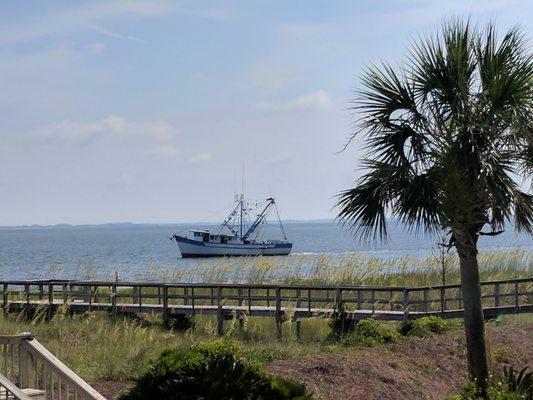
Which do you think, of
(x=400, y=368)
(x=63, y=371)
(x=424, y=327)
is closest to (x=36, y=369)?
(x=63, y=371)

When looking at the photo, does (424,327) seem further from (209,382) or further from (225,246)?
(225,246)

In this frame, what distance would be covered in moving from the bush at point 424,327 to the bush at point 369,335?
2.28ft

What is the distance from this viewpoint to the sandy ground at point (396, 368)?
51.9 ft

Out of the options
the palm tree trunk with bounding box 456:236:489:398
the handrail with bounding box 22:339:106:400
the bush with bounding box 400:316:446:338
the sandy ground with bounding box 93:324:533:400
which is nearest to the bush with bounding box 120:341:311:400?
the handrail with bounding box 22:339:106:400

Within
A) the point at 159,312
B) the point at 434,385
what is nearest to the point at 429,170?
the point at 434,385

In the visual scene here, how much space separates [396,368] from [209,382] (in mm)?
7993

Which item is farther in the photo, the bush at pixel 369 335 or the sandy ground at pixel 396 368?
the bush at pixel 369 335

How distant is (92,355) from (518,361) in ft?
30.5

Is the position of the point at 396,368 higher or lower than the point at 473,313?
lower

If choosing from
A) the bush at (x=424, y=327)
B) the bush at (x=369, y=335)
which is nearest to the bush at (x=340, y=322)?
the bush at (x=424, y=327)

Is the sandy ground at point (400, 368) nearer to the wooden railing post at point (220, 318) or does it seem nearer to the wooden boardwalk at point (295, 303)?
the wooden boardwalk at point (295, 303)

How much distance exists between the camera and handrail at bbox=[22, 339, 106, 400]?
11938mm

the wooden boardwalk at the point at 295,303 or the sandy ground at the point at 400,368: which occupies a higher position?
the wooden boardwalk at the point at 295,303

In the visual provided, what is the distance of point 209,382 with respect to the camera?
1075 centimetres
